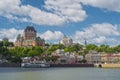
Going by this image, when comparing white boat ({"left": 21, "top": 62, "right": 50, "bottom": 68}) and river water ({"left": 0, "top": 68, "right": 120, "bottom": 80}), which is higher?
white boat ({"left": 21, "top": 62, "right": 50, "bottom": 68})

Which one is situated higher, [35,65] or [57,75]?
[35,65]

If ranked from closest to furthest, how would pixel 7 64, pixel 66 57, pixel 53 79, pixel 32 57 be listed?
pixel 53 79, pixel 7 64, pixel 32 57, pixel 66 57

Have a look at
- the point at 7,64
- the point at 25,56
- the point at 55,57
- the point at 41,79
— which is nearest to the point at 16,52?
the point at 25,56

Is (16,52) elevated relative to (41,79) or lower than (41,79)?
elevated

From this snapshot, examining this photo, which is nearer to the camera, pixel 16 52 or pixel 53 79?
pixel 53 79

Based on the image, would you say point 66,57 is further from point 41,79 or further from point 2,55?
point 41,79

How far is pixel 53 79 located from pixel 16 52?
126 meters

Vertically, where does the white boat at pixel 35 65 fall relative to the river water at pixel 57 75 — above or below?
above

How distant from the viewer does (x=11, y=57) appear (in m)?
169

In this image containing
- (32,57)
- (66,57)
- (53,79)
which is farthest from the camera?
(66,57)

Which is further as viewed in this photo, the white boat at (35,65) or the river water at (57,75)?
the white boat at (35,65)

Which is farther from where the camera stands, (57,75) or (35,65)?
(35,65)

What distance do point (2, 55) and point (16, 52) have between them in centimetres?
2117

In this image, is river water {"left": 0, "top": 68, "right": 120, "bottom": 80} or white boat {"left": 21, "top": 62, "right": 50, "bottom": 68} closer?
river water {"left": 0, "top": 68, "right": 120, "bottom": 80}
